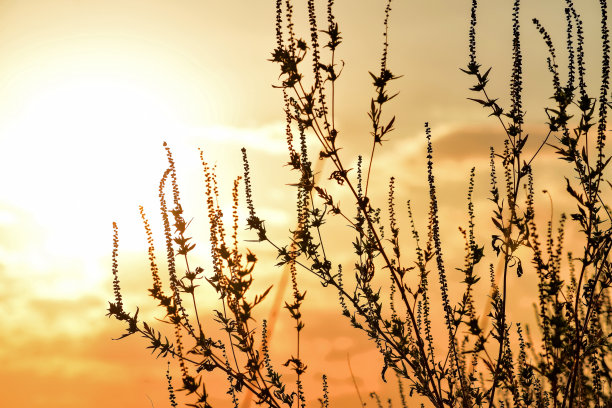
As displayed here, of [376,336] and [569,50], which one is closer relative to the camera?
[376,336]

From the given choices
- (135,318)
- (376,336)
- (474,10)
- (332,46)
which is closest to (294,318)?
(376,336)

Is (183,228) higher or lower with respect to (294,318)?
higher

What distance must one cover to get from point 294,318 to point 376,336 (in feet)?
4.14

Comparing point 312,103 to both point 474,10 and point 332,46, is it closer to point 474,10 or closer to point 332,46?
point 332,46

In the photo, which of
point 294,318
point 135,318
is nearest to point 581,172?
point 294,318

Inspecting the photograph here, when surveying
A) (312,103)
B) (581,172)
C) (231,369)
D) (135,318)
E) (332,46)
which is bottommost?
(231,369)

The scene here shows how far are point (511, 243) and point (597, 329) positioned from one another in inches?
66.3

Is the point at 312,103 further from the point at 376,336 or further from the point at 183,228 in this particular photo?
the point at 376,336

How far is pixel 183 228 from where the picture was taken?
→ 516 cm

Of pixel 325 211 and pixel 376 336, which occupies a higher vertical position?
pixel 325 211

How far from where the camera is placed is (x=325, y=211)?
5.18m

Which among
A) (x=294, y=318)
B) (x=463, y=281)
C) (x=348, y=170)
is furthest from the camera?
(x=294, y=318)

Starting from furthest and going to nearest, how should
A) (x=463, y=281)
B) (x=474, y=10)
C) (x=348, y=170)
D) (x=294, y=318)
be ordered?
(x=294, y=318)
(x=463, y=281)
(x=474, y=10)
(x=348, y=170)

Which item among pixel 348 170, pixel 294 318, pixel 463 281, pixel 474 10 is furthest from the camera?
pixel 294 318
